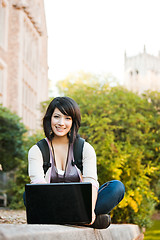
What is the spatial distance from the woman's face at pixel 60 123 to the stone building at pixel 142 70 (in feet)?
296

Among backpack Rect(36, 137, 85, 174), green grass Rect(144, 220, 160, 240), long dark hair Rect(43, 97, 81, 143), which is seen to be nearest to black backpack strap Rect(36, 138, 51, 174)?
backpack Rect(36, 137, 85, 174)

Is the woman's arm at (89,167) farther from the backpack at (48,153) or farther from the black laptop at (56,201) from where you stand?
the black laptop at (56,201)

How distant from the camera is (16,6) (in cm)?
1808

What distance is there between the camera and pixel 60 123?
10.4ft

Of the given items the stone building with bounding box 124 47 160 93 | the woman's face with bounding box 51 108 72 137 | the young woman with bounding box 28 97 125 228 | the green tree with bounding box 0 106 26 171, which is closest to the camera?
the young woman with bounding box 28 97 125 228

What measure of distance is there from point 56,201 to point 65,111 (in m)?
0.83

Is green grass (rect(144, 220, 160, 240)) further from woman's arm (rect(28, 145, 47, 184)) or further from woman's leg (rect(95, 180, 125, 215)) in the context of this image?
woman's arm (rect(28, 145, 47, 184))

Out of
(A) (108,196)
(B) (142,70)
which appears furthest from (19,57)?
(B) (142,70)

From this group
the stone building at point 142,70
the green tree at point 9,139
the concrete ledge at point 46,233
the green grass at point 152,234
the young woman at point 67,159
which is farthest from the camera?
the stone building at point 142,70

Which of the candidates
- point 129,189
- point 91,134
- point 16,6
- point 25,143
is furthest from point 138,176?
point 16,6

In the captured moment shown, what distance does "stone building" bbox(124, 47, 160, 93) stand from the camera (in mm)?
93250

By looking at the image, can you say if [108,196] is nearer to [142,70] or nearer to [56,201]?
[56,201]

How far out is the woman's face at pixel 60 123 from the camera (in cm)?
317

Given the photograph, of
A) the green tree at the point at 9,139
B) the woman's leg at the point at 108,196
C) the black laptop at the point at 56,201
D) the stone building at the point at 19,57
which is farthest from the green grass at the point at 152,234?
the black laptop at the point at 56,201
